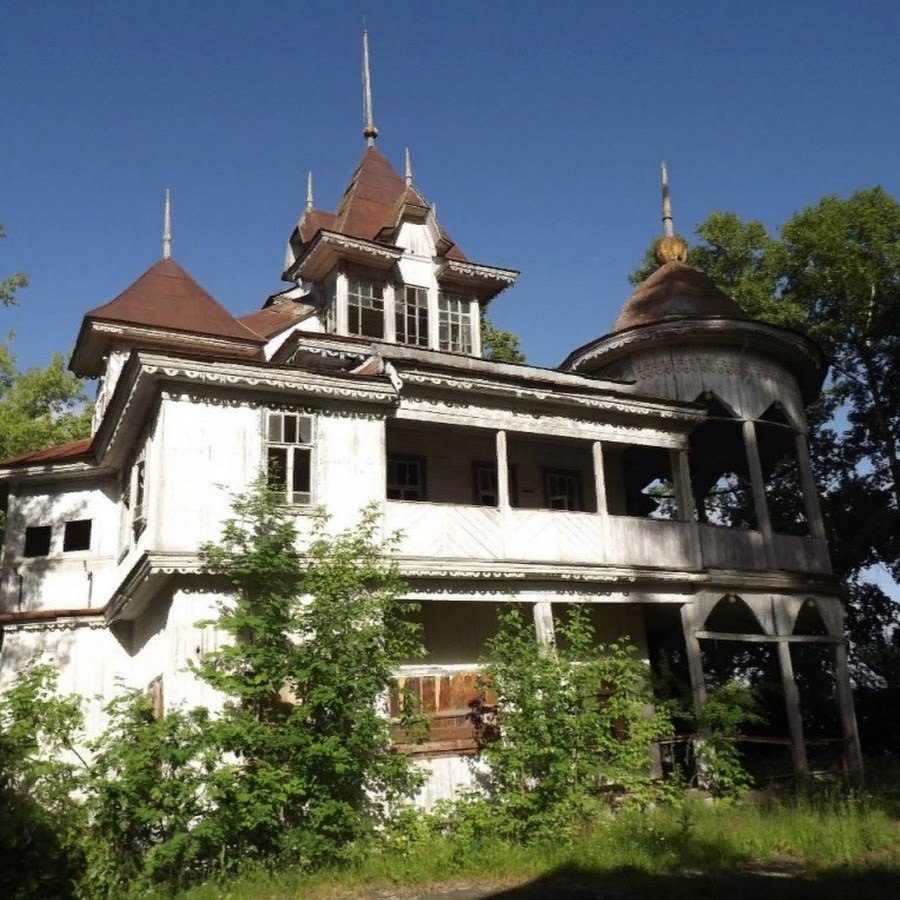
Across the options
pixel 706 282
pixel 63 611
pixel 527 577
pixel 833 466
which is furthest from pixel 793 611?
pixel 63 611

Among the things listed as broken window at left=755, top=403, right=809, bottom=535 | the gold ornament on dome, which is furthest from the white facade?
broken window at left=755, top=403, right=809, bottom=535

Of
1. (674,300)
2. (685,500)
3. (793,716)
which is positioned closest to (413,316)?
(674,300)

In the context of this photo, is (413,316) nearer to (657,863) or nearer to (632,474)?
(632,474)

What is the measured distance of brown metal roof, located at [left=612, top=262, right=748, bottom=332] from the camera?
21.7 metres

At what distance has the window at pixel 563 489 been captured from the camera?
20.3m

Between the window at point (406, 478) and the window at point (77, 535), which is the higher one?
the window at point (406, 478)

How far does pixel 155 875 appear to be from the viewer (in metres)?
11.8

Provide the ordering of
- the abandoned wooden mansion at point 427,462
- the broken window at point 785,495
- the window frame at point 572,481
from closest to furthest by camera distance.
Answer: the abandoned wooden mansion at point 427,462 < the window frame at point 572,481 < the broken window at point 785,495

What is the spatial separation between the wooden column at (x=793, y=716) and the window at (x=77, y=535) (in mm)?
14439

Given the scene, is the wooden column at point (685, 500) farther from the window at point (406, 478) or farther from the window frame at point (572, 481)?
the window at point (406, 478)

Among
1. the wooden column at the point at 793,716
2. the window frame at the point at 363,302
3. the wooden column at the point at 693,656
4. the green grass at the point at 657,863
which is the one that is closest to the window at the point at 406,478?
the window frame at the point at 363,302

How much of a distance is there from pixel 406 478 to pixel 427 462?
58 centimetres

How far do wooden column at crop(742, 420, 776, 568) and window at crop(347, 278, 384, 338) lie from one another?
28.6 feet

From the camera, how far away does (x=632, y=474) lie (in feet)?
79.9
